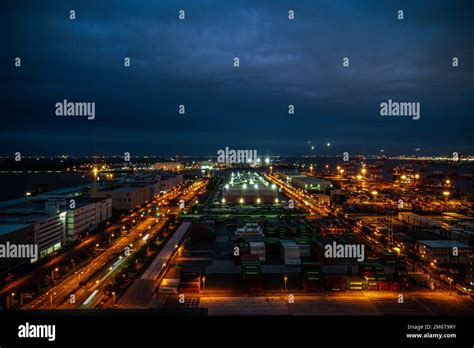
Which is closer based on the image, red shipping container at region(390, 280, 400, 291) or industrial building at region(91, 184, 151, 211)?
red shipping container at region(390, 280, 400, 291)

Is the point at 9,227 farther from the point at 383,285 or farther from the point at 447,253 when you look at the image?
the point at 447,253

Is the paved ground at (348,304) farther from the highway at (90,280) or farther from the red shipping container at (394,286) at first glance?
the highway at (90,280)

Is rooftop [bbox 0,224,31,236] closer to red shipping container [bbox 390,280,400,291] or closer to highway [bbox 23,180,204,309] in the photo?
highway [bbox 23,180,204,309]

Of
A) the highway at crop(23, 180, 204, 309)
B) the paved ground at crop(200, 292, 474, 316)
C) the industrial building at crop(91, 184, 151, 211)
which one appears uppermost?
the industrial building at crop(91, 184, 151, 211)

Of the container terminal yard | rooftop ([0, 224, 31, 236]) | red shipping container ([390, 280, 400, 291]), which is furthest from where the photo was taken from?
rooftop ([0, 224, 31, 236])

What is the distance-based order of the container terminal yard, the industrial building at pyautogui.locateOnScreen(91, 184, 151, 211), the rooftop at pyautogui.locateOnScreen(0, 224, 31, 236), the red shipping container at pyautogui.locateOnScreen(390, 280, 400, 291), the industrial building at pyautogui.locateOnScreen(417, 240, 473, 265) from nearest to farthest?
the container terminal yard → the red shipping container at pyautogui.locateOnScreen(390, 280, 400, 291) → the rooftop at pyautogui.locateOnScreen(0, 224, 31, 236) → the industrial building at pyautogui.locateOnScreen(417, 240, 473, 265) → the industrial building at pyautogui.locateOnScreen(91, 184, 151, 211)

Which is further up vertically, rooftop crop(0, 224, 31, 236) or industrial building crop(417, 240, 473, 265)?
rooftop crop(0, 224, 31, 236)

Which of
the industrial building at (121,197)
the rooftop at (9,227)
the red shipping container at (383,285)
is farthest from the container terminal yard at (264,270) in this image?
the industrial building at (121,197)

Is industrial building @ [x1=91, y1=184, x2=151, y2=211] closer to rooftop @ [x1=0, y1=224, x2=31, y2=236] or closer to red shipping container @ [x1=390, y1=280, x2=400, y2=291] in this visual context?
rooftop @ [x1=0, y1=224, x2=31, y2=236]

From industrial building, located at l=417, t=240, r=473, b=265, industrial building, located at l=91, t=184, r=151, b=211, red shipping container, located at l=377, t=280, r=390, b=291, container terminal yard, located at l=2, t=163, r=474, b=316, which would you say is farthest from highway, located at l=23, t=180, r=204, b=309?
industrial building, located at l=417, t=240, r=473, b=265

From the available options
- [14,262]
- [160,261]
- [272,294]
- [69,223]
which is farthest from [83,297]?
[69,223]

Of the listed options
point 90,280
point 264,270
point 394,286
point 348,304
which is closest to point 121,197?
point 90,280

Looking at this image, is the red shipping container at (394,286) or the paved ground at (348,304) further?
the red shipping container at (394,286)
